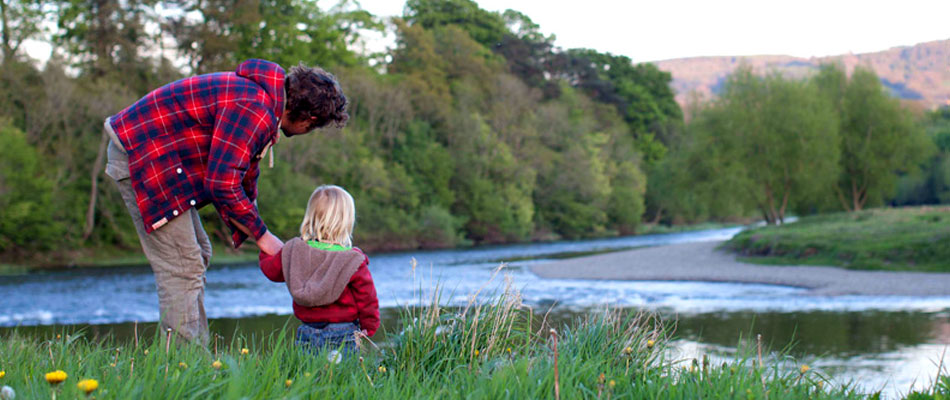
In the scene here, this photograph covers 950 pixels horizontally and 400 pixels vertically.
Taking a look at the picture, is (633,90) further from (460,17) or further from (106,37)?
(106,37)

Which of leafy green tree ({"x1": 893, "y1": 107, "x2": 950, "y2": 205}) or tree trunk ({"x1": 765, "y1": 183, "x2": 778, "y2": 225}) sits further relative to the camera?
leafy green tree ({"x1": 893, "y1": 107, "x2": 950, "y2": 205})

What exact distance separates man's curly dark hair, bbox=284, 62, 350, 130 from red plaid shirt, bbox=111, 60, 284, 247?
0.18 ft

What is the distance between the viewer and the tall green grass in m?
2.39

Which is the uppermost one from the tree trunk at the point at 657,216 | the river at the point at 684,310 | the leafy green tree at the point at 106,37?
the leafy green tree at the point at 106,37

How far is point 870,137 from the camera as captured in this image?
35.4 meters

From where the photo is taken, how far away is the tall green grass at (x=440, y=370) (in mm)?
2395

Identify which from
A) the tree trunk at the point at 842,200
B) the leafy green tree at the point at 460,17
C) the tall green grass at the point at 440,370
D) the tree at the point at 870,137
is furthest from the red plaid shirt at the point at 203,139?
the leafy green tree at the point at 460,17

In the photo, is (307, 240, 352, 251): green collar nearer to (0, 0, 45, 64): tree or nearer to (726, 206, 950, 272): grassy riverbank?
(726, 206, 950, 272): grassy riverbank

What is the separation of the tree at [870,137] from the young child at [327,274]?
3438 cm

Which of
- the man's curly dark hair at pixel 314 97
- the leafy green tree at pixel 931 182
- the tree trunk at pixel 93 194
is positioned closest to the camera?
the man's curly dark hair at pixel 314 97

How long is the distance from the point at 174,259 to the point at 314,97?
0.91 m

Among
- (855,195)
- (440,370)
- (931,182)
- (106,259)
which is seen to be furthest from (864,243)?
(106,259)

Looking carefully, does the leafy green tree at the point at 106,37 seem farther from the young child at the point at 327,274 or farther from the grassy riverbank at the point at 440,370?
the grassy riverbank at the point at 440,370

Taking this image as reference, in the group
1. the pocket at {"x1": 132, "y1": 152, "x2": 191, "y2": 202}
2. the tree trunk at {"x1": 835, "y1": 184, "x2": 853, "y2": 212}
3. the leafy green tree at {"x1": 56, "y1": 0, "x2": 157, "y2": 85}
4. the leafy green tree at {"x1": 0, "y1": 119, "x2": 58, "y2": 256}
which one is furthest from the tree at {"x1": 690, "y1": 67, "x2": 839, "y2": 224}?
the pocket at {"x1": 132, "y1": 152, "x2": 191, "y2": 202}
